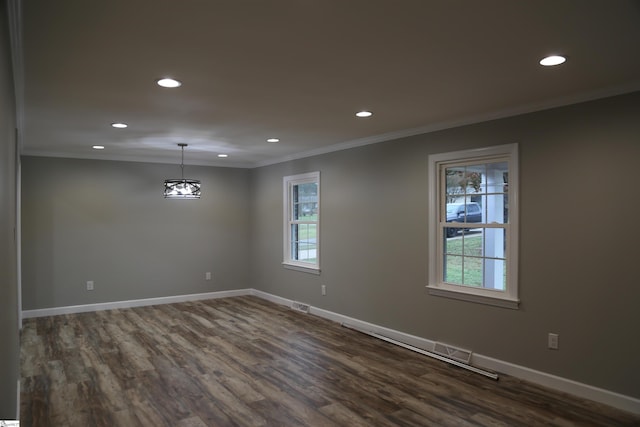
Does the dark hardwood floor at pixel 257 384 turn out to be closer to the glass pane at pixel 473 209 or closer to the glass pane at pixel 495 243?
the glass pane at pixel 495 243

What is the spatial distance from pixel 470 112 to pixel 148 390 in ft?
12.4

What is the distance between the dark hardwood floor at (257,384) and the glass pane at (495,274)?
82 centimetres

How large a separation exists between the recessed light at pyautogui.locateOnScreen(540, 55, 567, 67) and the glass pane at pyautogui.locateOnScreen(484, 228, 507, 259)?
1.75 metres

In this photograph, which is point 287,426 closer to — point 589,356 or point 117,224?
point 589,356

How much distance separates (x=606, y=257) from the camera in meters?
3.32

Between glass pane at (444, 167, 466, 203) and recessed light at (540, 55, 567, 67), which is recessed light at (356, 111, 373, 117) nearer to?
glass pane at (444, 167, 466, 203)

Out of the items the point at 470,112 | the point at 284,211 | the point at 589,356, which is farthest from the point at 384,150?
the point at 589,356

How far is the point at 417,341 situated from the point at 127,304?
4.62 metres

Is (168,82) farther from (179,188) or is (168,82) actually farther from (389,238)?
(389,238)

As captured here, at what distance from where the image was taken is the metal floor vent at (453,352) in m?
4.20

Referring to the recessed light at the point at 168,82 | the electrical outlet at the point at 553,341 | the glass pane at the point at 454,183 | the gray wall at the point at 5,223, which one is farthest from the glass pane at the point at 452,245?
the gray wall at the point at 5,223

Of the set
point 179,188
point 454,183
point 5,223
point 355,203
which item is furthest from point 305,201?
point 5,223

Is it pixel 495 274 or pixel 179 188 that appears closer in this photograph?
pixel 495 274

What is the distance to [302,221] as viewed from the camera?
673 centimetres
